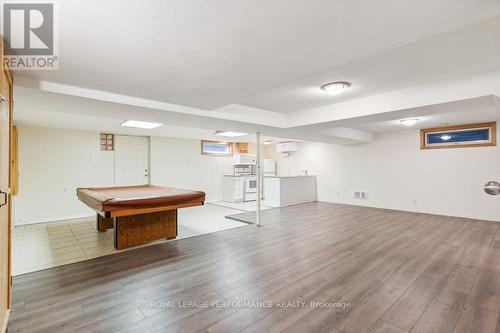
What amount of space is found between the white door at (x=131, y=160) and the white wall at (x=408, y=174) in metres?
5.61

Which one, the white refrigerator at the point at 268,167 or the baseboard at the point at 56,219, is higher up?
the white refrigerator at the point at 268,167

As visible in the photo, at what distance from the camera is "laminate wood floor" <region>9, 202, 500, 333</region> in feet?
6.16

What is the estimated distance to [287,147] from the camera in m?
9.01

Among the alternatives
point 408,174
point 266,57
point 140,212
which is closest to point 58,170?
point 140,212

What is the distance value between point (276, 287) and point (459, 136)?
6.24m

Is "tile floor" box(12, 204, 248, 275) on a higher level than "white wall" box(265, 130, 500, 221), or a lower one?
lower

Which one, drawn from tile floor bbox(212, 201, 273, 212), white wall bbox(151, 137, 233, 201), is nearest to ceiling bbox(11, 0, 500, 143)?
white wall bbox(151, 137, 233, 201)

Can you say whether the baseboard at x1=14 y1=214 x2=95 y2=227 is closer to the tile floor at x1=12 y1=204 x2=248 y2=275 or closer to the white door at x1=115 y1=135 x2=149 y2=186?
the tile floor at x1=12 y1=204 x2=248 y2=275

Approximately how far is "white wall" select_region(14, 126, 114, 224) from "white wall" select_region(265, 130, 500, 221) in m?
6.89

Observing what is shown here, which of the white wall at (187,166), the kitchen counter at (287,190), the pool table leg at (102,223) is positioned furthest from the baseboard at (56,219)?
the kitchen counter at (287,190)

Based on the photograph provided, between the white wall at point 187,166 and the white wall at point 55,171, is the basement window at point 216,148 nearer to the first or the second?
the white wall at point 187,166

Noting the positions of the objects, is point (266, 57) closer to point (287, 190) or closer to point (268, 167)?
point (287, 190)

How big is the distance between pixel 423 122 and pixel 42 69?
6689mm

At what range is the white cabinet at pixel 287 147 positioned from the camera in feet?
29.3
